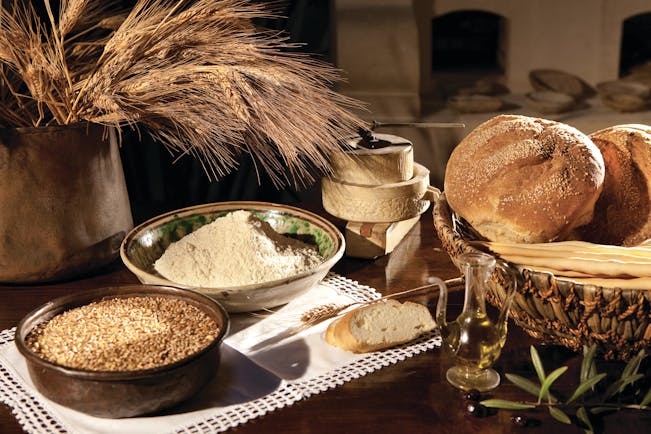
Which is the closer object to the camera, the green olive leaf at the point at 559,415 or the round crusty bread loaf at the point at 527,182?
the green olive leaf at the point at 559,415

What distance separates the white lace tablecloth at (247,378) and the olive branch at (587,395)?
0.18m

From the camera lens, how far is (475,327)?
90 cm

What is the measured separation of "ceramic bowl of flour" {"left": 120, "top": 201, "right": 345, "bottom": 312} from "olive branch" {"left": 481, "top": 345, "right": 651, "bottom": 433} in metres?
0.35

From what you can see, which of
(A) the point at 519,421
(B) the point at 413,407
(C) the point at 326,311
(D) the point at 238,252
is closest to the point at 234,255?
(D) the point at 238,252

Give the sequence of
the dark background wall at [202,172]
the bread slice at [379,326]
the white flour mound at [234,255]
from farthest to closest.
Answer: the dark background wall at [202,172] < the white flour mound at [234,255] < the bread slice at [379,326]

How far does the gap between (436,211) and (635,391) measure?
1.29 feet

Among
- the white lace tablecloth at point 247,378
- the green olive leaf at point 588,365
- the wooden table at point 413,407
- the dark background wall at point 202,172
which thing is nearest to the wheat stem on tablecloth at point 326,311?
the white lace tablecloth at point 247,378

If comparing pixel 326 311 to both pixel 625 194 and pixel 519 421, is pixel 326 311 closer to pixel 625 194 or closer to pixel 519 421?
pixel 519 421

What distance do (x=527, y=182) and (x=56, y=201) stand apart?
0.74m

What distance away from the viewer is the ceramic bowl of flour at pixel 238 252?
3.55ft

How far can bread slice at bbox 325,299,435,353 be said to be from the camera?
3.35 ft

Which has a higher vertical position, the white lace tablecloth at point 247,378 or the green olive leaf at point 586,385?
the green olive leaf at point 586,385

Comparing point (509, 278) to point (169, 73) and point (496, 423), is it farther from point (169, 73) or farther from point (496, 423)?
point (169, 73)

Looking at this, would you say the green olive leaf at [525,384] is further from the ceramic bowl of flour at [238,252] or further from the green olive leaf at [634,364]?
the ceramic bowl of flour at [238,252]
